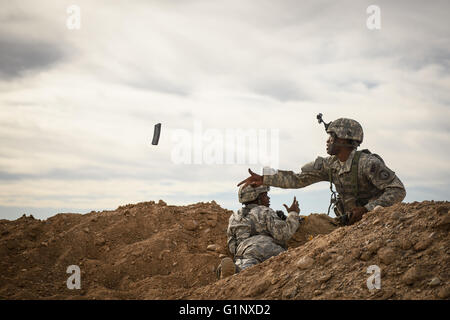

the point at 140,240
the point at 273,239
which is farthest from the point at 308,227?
the point at 140,240

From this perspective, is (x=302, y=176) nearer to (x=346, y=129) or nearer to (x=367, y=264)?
(x=346, y=129)

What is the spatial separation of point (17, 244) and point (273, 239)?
5.78 meters

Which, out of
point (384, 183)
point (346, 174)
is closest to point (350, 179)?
point (346, 174)

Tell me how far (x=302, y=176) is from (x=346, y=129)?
1.19 m

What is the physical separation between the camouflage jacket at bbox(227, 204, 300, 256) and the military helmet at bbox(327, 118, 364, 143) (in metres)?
1.75

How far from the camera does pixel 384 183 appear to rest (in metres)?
7.84

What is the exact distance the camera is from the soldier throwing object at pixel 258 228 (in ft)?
27.3

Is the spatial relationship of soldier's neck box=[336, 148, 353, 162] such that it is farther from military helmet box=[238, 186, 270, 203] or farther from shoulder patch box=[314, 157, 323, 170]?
military helmet box=[238, 186, 270, 203]

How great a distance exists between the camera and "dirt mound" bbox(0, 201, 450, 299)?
5398 mm

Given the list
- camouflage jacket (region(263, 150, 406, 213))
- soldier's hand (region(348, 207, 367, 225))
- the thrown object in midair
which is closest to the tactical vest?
camouflage jacket (region(263, 150, 406, 213))

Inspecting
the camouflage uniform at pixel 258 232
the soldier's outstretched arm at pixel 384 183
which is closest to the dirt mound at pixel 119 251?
the camouflage uniform at pixel 258 232

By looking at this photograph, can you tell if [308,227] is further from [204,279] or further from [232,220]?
[204,279]

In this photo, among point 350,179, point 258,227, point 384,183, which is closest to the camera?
point 384,183

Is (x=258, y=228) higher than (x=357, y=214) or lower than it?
lower
